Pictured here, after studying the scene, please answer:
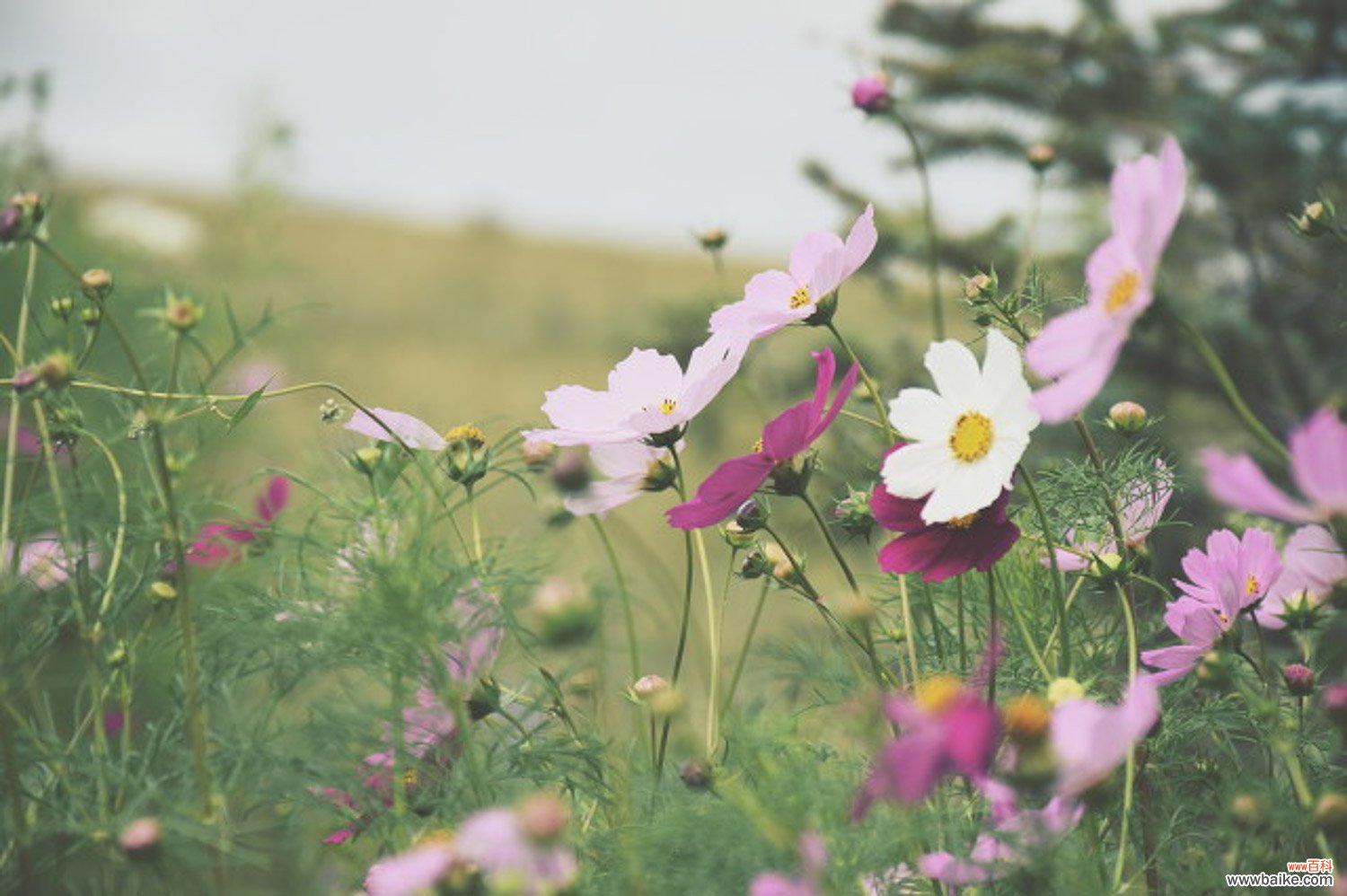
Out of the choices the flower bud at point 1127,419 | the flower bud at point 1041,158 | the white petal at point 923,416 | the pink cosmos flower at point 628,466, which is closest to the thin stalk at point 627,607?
the pink cosmos flower at point 628,466

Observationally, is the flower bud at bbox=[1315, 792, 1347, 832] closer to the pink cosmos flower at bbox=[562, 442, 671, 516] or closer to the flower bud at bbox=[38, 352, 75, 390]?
the pink cosmos flower at bbox=[562, 442, 671, 516]

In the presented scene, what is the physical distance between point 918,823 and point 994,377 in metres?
0.15

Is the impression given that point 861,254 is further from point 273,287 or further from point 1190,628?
point 273,287

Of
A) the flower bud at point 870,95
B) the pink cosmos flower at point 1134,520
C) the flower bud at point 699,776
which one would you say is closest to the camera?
the flower bud at point 699,776

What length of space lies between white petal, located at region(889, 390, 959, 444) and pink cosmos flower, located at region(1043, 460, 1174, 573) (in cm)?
9

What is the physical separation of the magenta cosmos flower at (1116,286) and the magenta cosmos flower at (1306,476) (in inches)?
→ 1.6

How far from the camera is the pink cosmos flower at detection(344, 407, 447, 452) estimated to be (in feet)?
1.36

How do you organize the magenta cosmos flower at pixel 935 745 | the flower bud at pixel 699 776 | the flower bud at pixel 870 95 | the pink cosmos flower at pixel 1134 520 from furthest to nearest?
the flower bud at pixel 870 95, the pink cosmos flower at pixel 1134 520, the flower bud at pixel 699 776, the magenta cosmos flower at pixel 935 745

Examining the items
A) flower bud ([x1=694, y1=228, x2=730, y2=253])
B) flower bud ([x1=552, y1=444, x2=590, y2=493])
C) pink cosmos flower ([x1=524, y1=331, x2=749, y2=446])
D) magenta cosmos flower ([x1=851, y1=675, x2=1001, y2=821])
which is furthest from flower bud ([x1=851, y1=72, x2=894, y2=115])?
magenta cosmos flower ([x1=851, y1=675, x2=1001, y2=821])

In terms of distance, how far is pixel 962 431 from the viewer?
395 millimetres

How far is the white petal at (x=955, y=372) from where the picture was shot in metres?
0.40

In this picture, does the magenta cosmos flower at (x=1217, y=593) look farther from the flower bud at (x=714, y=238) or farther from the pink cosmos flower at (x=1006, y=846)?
the flower bud at (x=714, y=238)

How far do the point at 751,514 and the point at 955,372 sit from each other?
0.31ft

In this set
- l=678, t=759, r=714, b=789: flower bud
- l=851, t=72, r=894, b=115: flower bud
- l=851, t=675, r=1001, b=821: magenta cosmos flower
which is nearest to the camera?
l=851, t=675, r=1001, b=821: magenta cosmos flower
